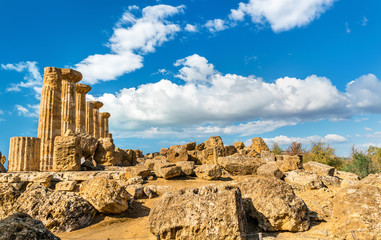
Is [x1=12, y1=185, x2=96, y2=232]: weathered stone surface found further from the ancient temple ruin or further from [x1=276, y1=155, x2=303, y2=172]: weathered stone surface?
[x1=276, y1=155, x2=303, y2=172]: weathered stone surface

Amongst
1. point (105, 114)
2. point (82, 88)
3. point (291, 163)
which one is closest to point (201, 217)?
point (291, 163)

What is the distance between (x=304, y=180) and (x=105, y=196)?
7.45 m

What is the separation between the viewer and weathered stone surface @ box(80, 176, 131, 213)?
727 centimetres

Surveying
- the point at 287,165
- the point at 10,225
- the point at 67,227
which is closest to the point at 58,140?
the point at 67,227

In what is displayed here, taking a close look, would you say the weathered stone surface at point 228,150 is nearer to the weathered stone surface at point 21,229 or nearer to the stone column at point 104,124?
the weathered stone surface at point 21,229

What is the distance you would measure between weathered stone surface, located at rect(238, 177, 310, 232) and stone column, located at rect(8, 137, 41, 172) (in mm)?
12479

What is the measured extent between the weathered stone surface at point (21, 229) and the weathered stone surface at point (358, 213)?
5.25 metres

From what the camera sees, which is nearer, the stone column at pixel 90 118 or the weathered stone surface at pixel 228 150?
the weathered stone surface at pixel 228 150

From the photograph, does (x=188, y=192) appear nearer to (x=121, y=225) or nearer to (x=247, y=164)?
(x=121, y=225)

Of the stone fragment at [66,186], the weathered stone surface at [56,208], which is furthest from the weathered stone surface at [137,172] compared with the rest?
the weathered stone surface at [56,208]

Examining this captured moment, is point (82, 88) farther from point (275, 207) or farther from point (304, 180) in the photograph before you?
point (275, 207)

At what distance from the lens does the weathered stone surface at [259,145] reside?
19.9 meters

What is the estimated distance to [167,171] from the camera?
11.4 meters

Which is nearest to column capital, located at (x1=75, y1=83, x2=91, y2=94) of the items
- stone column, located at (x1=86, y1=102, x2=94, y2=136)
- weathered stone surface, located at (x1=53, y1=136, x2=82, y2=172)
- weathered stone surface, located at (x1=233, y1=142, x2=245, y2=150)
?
stone column, located at (x1=86, y1=102, x2=94, y2=136)
